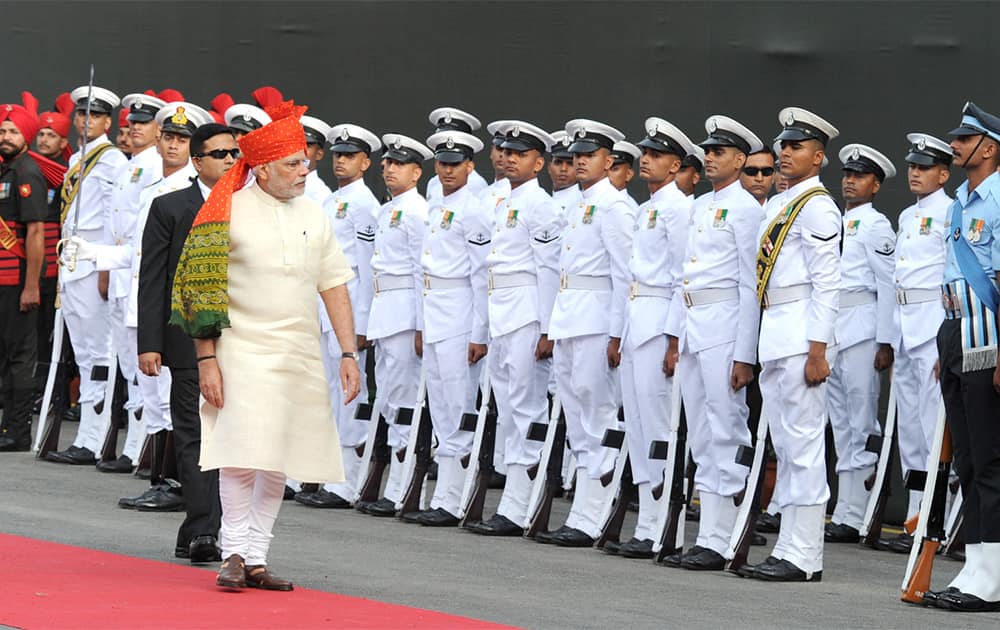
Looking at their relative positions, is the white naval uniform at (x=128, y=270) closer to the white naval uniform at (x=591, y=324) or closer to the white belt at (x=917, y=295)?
the white naval uniform at (x=591, y=324)

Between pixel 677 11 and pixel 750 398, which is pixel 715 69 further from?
pixel 750 398

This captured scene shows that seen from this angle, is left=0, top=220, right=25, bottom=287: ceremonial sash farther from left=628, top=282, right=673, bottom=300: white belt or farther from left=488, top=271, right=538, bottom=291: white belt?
left=628, top=282, right=673, bottom=300: white belt

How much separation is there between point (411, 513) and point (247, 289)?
12.2 ft

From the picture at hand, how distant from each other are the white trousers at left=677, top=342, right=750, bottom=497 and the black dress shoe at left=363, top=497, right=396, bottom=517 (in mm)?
2547

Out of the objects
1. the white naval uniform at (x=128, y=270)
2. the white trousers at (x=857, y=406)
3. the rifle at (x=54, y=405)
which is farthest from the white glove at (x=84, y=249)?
the white trousers at (x=857, y=406)

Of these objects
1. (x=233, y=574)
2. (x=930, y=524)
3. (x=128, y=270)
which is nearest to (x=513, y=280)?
(x=128, y=270)

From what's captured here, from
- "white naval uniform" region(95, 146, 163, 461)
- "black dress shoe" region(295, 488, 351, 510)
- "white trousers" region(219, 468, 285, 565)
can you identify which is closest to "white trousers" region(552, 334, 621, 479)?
"black dress shoe" region(295, 488, 351, 510)

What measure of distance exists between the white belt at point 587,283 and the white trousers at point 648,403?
510 mm

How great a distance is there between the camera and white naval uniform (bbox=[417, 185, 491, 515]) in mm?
11695

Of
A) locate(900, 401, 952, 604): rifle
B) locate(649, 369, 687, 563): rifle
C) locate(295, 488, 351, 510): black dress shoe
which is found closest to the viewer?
locate(900, 401, 952, 604): rifle

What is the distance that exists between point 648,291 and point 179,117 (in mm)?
2970

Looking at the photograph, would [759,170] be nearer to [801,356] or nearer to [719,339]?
[719,339]

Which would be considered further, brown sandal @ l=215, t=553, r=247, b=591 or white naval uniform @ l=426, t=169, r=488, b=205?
white naval uniform @ l=426, t=169, r=488, b=205

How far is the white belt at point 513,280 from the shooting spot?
1141cm
